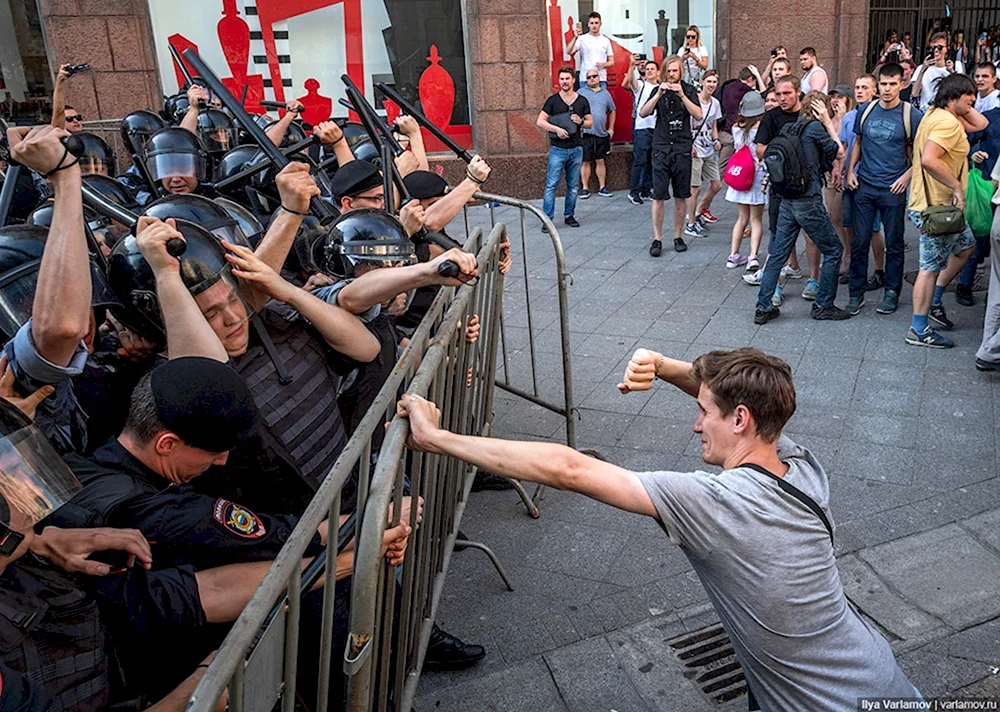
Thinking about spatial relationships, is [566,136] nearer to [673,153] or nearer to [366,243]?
[673,153]

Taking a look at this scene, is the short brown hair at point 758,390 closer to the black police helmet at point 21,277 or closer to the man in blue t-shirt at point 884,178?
the black police helmet at point 21,277

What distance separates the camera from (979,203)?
641 centimetres

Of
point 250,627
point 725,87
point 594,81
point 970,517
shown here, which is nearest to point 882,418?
point 970,517

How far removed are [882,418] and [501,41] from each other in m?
8.35

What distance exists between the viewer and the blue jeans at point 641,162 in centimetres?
1122

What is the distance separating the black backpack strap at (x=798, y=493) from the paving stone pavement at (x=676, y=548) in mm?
1260

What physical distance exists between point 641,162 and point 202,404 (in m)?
10.1

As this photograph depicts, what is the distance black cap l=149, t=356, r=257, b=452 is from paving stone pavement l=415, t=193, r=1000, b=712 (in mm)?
1582

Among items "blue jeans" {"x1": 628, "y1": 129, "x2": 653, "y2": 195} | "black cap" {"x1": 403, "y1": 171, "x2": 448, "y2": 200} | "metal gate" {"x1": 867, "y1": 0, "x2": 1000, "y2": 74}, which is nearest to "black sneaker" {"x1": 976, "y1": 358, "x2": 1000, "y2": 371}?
"black cap" {"x1": 403, "y1": 171, "x2": 448, "y2": 200}

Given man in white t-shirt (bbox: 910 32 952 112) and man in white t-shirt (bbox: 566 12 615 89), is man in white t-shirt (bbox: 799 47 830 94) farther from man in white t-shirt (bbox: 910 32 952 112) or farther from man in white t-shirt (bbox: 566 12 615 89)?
man in white t-shirt (bbox: 566 12 615 89)

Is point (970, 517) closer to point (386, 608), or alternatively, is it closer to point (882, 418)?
point (882, 418)

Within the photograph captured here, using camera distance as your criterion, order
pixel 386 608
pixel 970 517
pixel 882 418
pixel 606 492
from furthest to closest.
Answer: pixel 882 418 < pixel 970 517 < pixel 386 608 < pixel 606 492

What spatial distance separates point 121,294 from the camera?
2984mm

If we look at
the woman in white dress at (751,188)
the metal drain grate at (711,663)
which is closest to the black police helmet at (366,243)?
the metal drain grate at (711,663)
